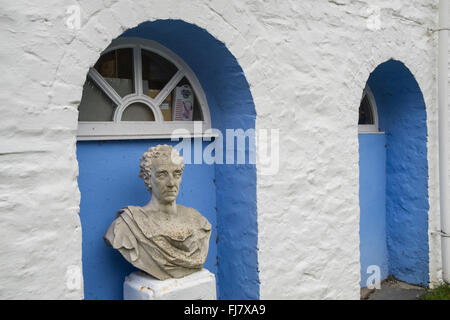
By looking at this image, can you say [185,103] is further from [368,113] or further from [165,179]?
[368,113]

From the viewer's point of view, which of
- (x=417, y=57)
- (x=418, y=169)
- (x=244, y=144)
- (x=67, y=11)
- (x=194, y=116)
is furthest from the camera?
(x=418, y=169)

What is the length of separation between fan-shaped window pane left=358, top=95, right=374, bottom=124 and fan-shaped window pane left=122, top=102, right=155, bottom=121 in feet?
9.09

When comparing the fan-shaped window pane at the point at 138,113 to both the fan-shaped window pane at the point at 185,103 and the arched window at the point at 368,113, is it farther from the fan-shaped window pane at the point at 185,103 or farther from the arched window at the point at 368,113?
the arched window at the point at 368,113

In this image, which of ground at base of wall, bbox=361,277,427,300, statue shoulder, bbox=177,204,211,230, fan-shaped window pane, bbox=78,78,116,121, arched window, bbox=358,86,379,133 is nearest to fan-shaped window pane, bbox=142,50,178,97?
fan-shaped window pane, bbox=78,78,116,121

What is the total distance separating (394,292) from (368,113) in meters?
2.04

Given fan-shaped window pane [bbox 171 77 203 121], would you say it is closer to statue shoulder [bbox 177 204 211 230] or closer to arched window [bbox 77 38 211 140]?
arched window [bbox 77 38 211 140]

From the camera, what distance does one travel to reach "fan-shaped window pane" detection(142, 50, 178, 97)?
335 centimetres

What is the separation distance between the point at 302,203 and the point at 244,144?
2.24 ft

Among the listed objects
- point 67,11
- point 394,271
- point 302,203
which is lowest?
point 394,271

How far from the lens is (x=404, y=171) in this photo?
16.7 feet

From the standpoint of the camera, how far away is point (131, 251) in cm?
279

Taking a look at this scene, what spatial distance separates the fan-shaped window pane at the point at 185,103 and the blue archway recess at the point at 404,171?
2238 mm

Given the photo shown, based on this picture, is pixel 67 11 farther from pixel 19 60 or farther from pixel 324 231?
pixel 324 231

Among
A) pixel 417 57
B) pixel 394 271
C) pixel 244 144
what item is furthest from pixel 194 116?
pixel 394 271
